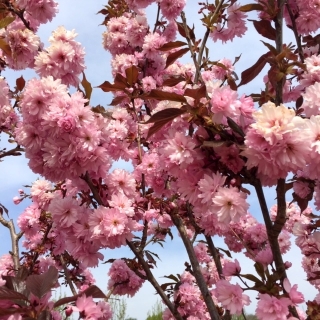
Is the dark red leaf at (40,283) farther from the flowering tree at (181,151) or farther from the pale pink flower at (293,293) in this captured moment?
the pale pink flower at (293,293)

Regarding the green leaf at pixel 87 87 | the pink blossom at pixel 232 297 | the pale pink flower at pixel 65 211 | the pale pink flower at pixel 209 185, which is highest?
the green leaf at pixel 87 87

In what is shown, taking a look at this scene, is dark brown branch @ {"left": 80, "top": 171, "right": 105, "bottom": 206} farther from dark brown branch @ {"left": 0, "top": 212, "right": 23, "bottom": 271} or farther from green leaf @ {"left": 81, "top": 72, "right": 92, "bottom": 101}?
dark brown branch @ {"left": 0, "top": 212, "right": 23, "bottom": 271}

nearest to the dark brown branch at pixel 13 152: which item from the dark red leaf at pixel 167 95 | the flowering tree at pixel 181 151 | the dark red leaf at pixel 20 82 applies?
the flowering tree at pixel 181 151

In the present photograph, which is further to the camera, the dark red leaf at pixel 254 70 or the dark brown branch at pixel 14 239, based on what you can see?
the dark brown branch at pixel 14 239

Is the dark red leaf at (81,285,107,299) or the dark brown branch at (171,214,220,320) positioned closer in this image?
the dark red leaf at (81,285,107,299)

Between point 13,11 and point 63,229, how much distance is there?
1589 mm

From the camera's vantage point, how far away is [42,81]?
1869 millimetres

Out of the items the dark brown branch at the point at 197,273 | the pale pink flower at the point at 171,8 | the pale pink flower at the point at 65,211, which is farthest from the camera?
the pale pink flower at the point at 171,8

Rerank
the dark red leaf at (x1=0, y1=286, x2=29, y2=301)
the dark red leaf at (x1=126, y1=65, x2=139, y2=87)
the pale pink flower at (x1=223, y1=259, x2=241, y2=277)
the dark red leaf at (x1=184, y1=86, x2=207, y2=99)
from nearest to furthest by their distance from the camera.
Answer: the dark red leaf at (x1=0, y1=286, x2=29, y2=301)
the dark red leaf at (x1=184, y1=86, x2=207, y2=99)
the pale pink flower at (x1=223, y1=259, x2=241, y2=277)
the dark red leaf at (x1=126, y1=65, x2=139, y2=87)

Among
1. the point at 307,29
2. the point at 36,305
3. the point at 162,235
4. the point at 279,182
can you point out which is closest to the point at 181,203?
the point at 162,235

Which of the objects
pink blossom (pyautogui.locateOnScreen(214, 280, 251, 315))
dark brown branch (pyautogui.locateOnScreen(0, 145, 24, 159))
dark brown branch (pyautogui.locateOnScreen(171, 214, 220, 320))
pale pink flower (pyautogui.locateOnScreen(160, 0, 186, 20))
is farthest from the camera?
pale pink flower (pyautogui.locateOnScreen(160, 0, 186, 20))

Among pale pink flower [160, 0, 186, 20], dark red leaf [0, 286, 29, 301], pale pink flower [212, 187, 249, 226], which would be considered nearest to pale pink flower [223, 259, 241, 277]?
pale pink flower [212, 187, 249, 226]

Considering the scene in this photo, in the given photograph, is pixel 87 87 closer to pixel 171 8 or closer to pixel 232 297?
pixel 232 297

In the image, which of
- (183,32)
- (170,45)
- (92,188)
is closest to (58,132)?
(92,188)
